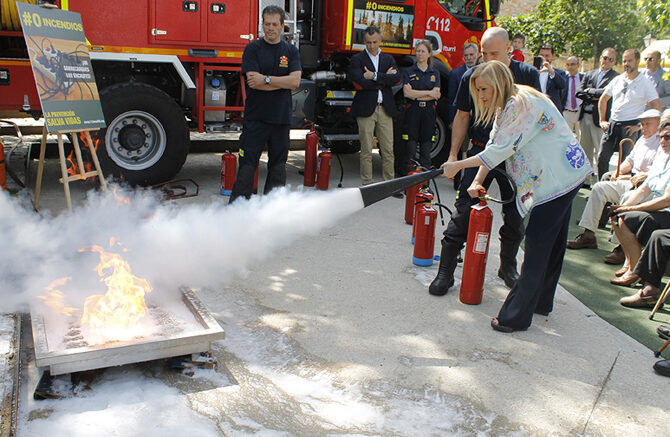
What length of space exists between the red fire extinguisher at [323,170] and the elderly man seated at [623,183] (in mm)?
3379

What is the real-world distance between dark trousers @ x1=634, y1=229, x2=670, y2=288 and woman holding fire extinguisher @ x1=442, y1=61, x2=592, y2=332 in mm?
1065

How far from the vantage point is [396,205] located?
784 centimetres

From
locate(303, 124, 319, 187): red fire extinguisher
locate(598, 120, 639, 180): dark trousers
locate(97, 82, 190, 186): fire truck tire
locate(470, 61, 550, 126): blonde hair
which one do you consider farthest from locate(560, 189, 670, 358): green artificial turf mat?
locate(97, 82, 190, 186): fire truck tire

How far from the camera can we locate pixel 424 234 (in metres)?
5.54

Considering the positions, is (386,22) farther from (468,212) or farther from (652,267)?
(652,267)

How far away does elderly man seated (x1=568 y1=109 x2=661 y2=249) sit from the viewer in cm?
632

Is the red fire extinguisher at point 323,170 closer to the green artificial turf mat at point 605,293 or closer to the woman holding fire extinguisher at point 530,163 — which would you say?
the green artificial turf mat at point 605,293

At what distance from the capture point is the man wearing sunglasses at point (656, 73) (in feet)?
26.7

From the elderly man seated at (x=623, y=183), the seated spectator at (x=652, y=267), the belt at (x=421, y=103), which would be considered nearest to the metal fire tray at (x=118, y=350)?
the seated spectator at (x=652, y=267)

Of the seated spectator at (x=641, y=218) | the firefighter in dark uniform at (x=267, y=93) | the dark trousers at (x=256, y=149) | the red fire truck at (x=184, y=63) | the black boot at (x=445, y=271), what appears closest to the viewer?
the black boot at (x=445, y=271)

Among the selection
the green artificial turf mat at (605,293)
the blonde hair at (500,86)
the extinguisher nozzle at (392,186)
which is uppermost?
the blonde hair at (500,86)

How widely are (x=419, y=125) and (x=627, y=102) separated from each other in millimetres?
2852

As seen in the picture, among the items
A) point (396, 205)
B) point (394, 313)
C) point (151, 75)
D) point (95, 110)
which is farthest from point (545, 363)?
point (151, 75)

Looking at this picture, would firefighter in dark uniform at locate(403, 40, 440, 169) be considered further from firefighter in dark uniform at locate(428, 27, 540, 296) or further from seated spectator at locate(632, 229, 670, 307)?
seated spectator at locate(632, 229, 670, 307)
